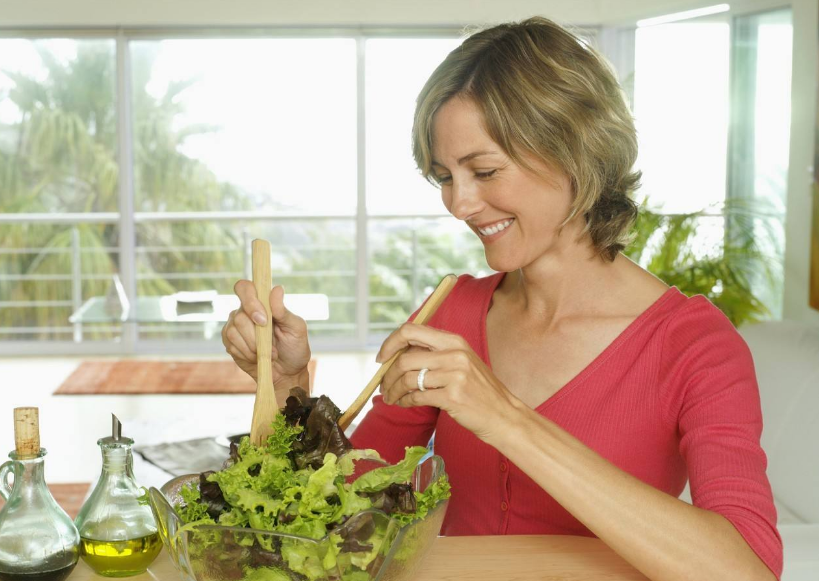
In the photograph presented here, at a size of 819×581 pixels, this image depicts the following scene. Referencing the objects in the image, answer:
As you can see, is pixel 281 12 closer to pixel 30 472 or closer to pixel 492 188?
pixel 492 188

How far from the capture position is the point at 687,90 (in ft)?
18.3

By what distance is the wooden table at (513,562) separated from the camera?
1119 mm

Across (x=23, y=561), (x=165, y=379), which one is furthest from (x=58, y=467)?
(x=23, y=561)

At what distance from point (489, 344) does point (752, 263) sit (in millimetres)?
3367

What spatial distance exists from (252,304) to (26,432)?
1.04 feet

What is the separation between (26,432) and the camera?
1.03m

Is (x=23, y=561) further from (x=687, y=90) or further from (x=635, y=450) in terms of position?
(x=687, y=90)

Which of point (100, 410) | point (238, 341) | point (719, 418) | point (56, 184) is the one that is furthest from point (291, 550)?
point (56, 184)

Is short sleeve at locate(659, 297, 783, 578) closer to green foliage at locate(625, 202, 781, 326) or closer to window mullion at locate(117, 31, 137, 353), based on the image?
green foliage at locate(625, 202, 781, 326)

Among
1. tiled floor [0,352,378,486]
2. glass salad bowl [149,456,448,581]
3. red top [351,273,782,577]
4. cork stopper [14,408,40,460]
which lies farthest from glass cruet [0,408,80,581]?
tiled floor [0,352,378,486]

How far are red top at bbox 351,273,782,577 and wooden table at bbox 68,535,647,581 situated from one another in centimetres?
15

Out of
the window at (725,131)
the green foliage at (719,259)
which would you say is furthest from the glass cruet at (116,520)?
the window at (725,131)

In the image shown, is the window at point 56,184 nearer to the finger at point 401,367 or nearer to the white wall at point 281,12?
the white wall at point 281,12

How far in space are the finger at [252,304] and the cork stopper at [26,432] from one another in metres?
0.29
